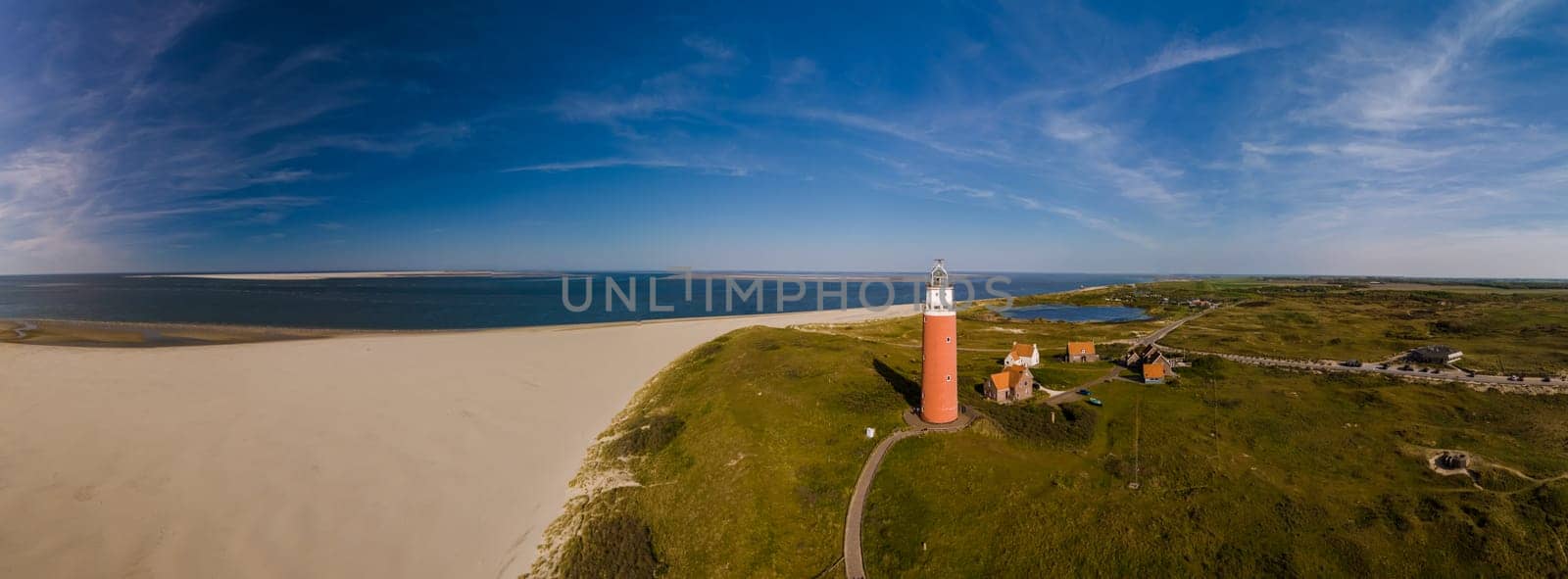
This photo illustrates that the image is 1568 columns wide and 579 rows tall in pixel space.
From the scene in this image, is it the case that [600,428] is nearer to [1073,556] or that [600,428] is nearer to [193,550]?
[193,550]

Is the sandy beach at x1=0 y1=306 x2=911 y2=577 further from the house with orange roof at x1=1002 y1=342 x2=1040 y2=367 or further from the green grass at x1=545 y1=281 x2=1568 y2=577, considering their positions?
the house with orange roof at x1=1002 y1=342 x2=1040 y2=367

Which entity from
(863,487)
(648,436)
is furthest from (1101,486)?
(648,436)

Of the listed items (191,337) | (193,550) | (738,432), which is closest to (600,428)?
(738,432)

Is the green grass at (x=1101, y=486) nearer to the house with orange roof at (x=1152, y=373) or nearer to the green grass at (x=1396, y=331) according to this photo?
the house with orange roof at (x=1152, y=373)

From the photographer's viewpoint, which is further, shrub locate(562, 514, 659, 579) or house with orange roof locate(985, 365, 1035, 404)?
house with orange roof locate(985, 365, 1035, 404)

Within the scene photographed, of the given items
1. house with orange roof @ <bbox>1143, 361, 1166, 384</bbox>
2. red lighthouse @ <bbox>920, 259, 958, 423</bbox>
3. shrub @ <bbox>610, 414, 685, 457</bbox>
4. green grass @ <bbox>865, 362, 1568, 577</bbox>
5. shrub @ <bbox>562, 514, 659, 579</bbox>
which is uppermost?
red lighthouse @ <bbox>920, 259, 958, 423</bbox>

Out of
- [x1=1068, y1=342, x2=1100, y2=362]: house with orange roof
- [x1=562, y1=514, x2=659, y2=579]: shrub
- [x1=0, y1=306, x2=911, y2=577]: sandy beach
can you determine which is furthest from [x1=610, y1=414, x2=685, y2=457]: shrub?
[x1=1068, y1=342, x2=1100, y2=362]: house with orange roof
